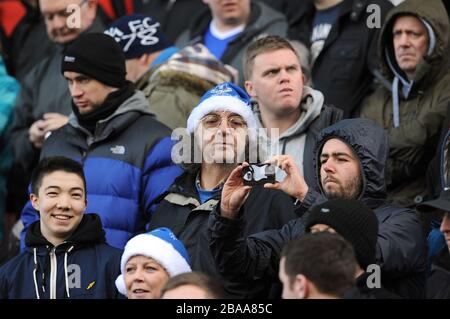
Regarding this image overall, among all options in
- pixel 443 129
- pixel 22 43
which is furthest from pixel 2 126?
pixel 443 129

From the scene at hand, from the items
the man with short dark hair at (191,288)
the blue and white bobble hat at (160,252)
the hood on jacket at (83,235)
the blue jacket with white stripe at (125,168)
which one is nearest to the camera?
the man with short dark hair at (191,288)

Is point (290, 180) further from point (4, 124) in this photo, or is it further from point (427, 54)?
point (4, 124)

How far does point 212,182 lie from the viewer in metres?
8.40

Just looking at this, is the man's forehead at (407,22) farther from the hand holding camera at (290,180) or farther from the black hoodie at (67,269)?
the black hoodie at (67,269)

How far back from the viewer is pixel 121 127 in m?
9.09

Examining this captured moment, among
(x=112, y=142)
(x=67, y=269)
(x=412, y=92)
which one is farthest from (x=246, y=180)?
(x=412, y=92)

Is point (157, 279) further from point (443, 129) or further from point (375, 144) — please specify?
point (443, 129)

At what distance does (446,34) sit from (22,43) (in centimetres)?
425

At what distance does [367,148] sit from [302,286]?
A: 5.66ft

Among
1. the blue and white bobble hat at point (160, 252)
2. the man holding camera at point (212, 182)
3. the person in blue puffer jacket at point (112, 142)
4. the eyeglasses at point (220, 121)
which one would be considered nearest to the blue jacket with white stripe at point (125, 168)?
the person in blue puffer jacket at point (112, 142)

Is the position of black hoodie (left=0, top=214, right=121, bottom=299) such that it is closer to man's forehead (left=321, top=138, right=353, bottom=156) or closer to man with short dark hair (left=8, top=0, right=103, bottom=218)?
man's forehead (left=321, top=138, right=353, bottom=156)

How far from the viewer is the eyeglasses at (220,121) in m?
8.46

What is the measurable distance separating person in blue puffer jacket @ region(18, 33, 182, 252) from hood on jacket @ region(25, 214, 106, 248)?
468 millimetres

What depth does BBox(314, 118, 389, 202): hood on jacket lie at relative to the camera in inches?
307
